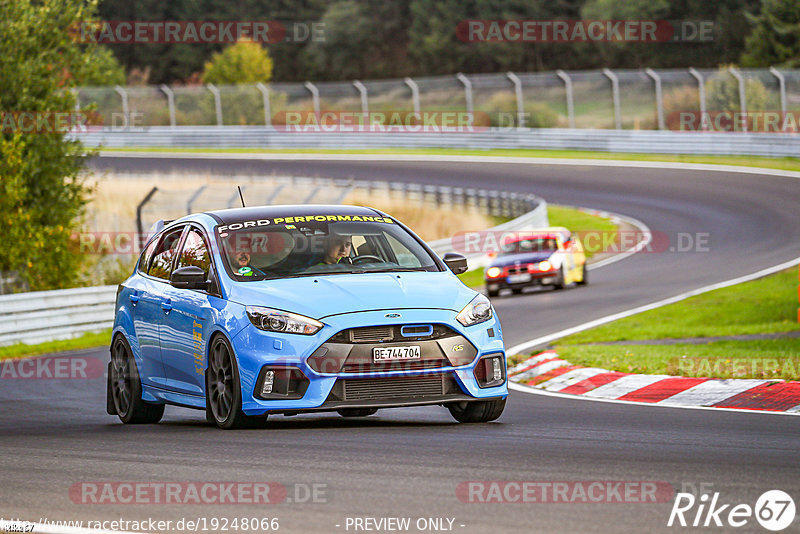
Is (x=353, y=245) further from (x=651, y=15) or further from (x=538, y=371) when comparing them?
(x=651, y=15)

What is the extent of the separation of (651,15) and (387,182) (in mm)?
41561

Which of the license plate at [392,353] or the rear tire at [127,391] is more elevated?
the license plate at [392,353]

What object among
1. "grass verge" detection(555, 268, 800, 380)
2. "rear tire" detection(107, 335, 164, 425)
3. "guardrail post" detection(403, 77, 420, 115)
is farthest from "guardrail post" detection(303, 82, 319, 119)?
"rear tire" detection(107, 335, 164, 425)

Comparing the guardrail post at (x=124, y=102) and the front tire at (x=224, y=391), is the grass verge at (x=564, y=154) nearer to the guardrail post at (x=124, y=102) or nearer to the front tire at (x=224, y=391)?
the guardrail post at (x=124, y=102)

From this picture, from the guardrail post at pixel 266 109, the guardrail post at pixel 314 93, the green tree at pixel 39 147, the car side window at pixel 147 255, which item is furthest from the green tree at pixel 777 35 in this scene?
the car side window at pixel 147 255

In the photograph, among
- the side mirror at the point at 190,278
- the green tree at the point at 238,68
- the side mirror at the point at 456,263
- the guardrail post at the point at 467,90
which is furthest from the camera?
the green tree at the point at 238,68

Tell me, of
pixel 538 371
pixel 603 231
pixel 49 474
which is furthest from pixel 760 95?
pixel 49 474

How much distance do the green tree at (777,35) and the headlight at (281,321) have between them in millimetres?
59660

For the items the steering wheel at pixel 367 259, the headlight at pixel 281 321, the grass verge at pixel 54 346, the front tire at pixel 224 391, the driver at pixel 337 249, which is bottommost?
the grass verge at pixel 54 346

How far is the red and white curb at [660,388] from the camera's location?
10.2 metres

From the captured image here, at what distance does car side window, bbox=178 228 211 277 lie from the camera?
9781 millimetres

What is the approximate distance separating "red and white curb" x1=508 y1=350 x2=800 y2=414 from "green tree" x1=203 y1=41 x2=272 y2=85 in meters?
64.5

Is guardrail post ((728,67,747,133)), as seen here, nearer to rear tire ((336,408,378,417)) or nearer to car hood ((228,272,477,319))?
rear tire ((336,408,378,417))

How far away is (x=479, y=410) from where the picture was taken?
9250 mm
